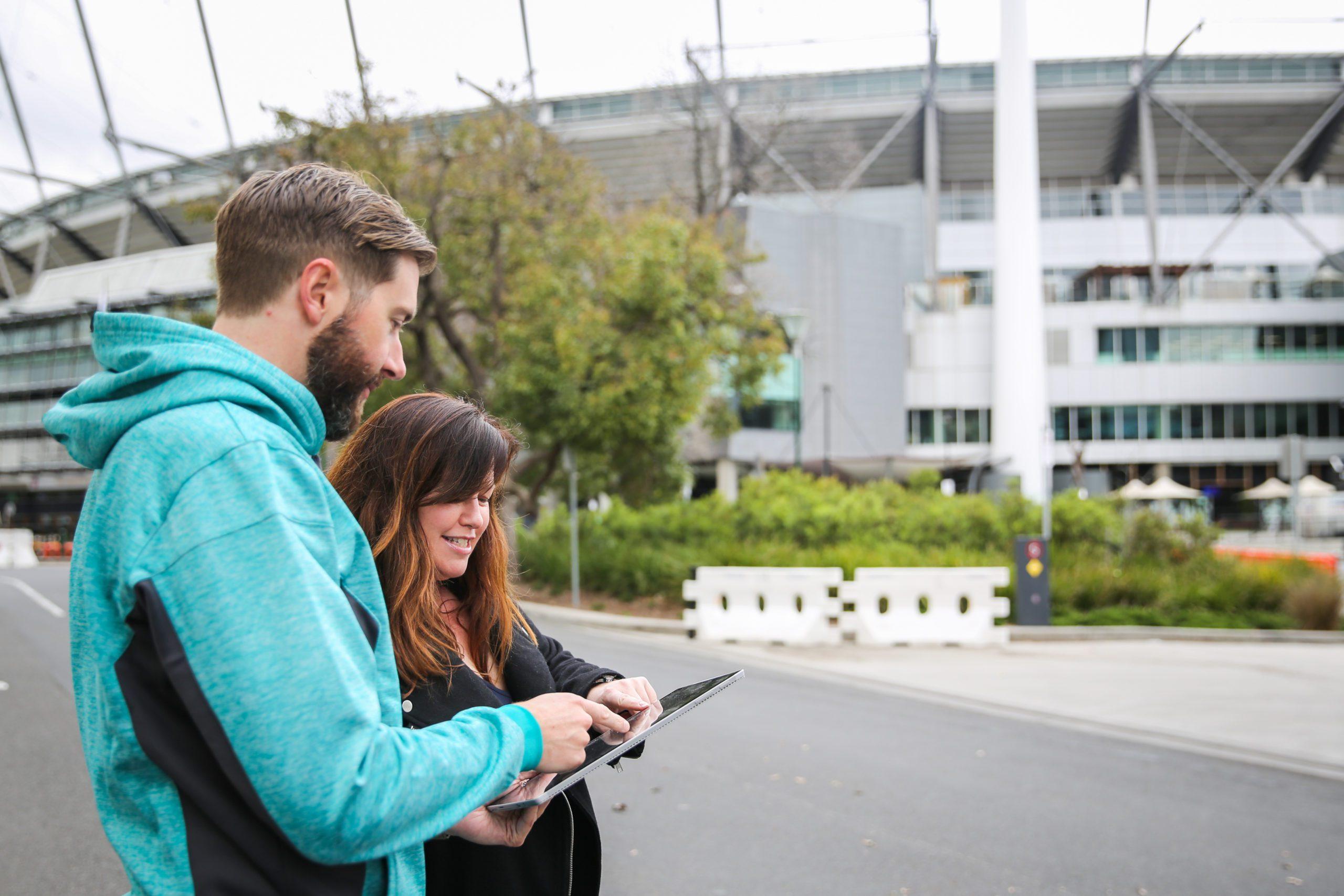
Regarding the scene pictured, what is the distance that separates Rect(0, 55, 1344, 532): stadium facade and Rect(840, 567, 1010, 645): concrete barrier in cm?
3131

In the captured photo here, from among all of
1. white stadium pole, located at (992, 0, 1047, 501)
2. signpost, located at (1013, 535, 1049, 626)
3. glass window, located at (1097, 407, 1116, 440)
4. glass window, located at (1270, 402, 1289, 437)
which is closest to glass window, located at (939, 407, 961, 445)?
glass window, located at (1097, 407, 1116, 440)

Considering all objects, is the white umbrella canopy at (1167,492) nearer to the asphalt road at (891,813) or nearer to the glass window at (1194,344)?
the glass window at (1194,344)

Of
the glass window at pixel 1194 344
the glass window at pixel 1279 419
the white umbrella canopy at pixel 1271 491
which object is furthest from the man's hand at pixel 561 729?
the glass window at pixel 1279 419

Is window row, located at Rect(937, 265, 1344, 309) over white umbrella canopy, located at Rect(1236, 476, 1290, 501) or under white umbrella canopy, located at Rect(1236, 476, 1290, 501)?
over

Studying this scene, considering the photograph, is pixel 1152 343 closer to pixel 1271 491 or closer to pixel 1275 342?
pixel 1275 342

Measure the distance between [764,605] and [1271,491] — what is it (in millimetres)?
41020

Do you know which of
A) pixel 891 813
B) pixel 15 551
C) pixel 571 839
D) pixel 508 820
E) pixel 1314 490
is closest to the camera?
pixel 508 820

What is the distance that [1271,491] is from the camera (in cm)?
4584

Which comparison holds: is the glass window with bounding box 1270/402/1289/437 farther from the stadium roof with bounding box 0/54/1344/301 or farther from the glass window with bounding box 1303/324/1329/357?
the stadium roof with bounding box 0/54/1344/301

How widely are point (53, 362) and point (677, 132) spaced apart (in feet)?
178

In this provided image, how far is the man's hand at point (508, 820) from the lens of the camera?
5.06ft

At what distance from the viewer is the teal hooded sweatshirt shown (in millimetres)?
1155

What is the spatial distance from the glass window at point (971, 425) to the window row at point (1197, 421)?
4.34 meters

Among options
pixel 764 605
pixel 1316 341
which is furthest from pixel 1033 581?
pixel 1316 341
